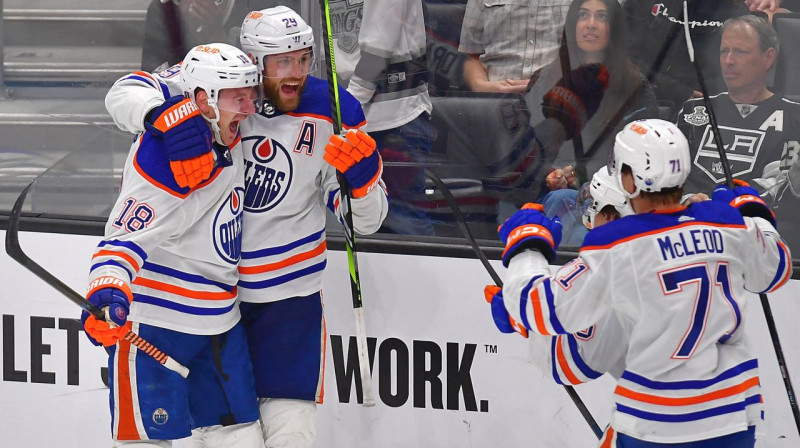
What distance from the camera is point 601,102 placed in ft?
10.9

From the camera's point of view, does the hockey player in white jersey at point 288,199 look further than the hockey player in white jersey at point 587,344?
Yes

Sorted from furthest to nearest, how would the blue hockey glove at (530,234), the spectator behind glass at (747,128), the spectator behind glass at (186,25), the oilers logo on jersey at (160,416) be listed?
the spectator behind glass at (186,25), the spectator behind glass at (747,128), the oilers logo on jersey at (160,416), the blue hockey glove at (530,234)

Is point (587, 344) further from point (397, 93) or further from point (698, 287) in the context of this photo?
point (397, 93)

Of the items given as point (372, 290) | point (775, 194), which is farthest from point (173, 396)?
point (775, 194)

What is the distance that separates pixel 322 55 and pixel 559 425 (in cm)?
Answer: 125

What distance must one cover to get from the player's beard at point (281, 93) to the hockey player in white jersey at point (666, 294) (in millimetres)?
764

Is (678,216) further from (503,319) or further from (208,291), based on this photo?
(208,291)

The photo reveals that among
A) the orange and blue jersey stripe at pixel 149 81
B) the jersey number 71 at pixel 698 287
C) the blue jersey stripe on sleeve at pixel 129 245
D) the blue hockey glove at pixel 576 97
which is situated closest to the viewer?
the jersey number 71 at pixel 698 287

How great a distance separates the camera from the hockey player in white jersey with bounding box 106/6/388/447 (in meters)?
2.81

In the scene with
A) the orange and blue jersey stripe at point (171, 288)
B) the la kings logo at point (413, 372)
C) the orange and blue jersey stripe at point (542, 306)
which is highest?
the orange and blue jersey stripe at point (542, 306)

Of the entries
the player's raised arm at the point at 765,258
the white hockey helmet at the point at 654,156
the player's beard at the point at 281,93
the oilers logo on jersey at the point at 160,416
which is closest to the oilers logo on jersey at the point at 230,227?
the player's beard at the point at 281,93

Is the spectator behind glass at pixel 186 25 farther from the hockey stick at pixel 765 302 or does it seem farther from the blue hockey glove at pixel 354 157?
the hockey stick at pixel 765 302

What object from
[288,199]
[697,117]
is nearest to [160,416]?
[288,199]

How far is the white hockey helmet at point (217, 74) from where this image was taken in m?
2.67
